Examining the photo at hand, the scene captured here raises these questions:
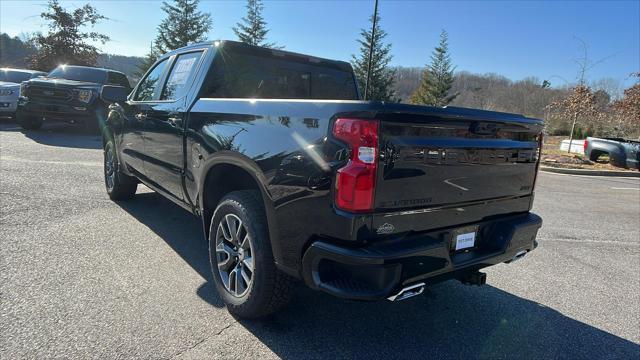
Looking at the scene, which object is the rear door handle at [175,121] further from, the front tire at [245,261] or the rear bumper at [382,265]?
the rear bumper at [382,265]

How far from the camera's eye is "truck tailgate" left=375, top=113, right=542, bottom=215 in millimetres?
2154

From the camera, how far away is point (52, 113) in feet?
37.8

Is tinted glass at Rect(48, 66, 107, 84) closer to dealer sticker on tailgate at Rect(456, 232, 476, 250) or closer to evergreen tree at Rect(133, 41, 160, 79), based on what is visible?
dealer sticker on tailgate at Rect(456, 232, 476, 250)

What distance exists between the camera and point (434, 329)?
2941mm

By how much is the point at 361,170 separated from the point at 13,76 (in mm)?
19718

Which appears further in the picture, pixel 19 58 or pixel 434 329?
pixel 19 58

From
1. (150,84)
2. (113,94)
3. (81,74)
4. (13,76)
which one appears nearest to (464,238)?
(150,84)

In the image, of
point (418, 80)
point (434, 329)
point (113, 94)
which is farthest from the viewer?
point (418, 80)

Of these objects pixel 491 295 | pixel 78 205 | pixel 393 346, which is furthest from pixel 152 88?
pixel 491 295

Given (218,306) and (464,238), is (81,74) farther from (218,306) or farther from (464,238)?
(464,238)

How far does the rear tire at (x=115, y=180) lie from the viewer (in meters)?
5.52

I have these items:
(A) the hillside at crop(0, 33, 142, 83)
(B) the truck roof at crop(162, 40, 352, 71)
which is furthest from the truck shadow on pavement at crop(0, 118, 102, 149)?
(A) the hillside at crop(0, 33, 142, 83)

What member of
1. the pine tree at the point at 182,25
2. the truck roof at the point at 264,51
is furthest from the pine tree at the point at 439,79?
the truck roof at the point at 264,51

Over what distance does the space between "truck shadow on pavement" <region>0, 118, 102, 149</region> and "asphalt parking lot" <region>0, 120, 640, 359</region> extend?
20.3 feet
